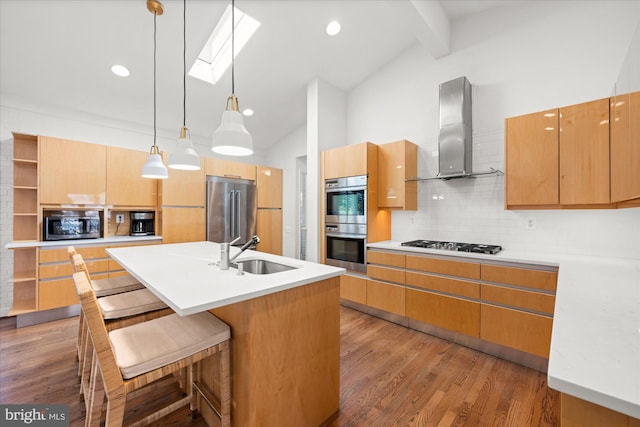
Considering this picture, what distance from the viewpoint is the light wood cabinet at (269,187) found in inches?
197

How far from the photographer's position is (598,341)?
2.42 ft

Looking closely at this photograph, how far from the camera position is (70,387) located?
189 cm

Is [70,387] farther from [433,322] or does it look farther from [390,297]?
[433,322]

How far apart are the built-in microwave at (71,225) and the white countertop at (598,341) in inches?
175

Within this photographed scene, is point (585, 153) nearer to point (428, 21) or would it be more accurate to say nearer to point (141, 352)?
point (428, 21)

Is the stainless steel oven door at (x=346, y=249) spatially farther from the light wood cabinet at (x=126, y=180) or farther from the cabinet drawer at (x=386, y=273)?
the light wood cabinet at (x=126, y=180)

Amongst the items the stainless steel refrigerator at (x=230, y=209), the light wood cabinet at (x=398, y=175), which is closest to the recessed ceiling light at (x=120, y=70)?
the stainless steel refrigerator at (x=230, y=209)

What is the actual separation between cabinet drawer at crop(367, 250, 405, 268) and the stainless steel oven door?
9 centimetres

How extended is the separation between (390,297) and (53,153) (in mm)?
4336

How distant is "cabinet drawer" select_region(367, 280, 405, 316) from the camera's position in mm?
2900

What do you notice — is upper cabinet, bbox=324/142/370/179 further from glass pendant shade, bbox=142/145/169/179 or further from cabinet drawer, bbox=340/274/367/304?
glass pendant shade, bbox=142/145/169/179

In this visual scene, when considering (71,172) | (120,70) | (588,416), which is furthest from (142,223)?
(588,416)

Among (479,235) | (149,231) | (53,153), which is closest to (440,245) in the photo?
(479,235)

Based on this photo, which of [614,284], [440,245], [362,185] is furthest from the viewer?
[362,185]
